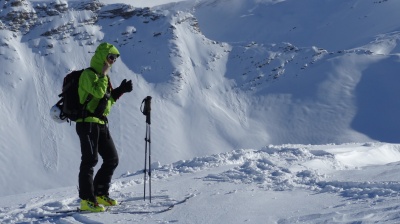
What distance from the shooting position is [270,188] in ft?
28.2

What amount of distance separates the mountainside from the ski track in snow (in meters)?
55.9

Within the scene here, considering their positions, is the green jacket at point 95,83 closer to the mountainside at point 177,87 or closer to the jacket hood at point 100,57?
the jacket hood at point 100,57

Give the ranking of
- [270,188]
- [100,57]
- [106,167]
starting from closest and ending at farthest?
[100,57], [106,167], [270,188]

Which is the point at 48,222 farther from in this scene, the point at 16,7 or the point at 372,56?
the point at 16,7

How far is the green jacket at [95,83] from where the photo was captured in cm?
717

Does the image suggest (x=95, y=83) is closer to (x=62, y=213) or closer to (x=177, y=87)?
(x=62, y=213)

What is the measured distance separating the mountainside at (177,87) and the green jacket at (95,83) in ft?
197

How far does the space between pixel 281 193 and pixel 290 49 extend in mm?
89872

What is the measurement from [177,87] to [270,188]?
8133 centimetres

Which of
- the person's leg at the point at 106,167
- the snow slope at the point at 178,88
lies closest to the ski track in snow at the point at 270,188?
the person's leg at the point at 106,167

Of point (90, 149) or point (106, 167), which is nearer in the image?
point (90, 149)

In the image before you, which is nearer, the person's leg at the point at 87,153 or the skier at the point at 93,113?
the skier at the point at 93,113

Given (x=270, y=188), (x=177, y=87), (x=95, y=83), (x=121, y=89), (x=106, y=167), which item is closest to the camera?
(x=95, y=83)

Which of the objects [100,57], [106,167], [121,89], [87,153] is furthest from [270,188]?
[100,57]
